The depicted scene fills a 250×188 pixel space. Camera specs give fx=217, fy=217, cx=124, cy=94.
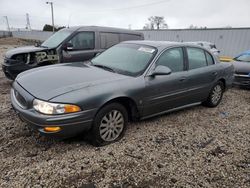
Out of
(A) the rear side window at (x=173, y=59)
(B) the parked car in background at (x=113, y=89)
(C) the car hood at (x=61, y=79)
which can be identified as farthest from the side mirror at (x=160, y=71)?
(C) the car hood at (x=61, y=79)

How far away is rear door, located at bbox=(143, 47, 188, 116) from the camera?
372cm

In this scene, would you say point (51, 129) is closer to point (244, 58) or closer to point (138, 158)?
point (138, 158)

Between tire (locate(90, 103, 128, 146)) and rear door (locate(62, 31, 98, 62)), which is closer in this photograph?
tire (locate(90, 103, 128, 146))

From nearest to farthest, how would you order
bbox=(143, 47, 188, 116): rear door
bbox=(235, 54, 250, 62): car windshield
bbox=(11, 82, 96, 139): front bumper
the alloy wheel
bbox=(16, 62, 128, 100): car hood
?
bbox=(11, 82, 96, 139): front bumper → bbox=(16, 62, 128, 100): car hood → the alloy wheel → bbox=(143, 47, 188, 116): rear door → bbox=(235, 54, 250, 62): car windshield

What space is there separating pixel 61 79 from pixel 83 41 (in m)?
3.64

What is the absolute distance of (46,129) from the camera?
278 centimetres

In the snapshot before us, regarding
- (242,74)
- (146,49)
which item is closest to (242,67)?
(242,74)

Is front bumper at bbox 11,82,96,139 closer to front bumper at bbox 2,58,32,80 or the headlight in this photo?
the headlight

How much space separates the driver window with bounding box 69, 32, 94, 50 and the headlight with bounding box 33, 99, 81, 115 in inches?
156

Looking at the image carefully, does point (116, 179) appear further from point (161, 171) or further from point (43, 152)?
point (43, 152)

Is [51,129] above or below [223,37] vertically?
below

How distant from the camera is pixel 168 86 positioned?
3.95 metres

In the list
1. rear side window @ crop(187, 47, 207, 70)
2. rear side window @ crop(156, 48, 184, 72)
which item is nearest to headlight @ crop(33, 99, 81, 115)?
rear side window @ crop(156, 48, 184, 72)

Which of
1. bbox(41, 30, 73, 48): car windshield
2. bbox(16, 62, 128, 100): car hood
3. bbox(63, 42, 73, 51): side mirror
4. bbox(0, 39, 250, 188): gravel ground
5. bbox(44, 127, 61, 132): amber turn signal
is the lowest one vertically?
bbox(0, 39, 250, 188): gravel ground
